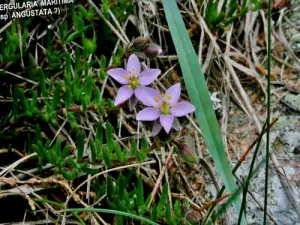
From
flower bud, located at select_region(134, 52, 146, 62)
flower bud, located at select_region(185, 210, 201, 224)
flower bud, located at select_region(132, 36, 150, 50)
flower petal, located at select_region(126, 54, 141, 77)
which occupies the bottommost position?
flower bud, located at select_region(185, 210, 201, 224)

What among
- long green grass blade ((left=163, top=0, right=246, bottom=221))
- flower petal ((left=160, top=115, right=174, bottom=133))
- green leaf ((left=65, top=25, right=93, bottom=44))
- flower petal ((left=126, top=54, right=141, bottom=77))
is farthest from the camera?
green leaf ((left=65, top=25, right=93, bottom=44))

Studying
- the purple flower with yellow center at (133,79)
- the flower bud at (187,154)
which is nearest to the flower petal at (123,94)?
the purple flower with yellow center at (133,79)

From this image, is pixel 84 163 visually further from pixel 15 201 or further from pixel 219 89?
pixel 219 89

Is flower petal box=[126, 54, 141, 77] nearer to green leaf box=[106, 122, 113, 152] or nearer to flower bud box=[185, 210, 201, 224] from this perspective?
green leaf box=[106, 122, 113, 152]

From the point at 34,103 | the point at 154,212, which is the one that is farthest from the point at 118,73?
the point at 154,212

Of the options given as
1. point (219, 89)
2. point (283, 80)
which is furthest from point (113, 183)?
point (283, 80)

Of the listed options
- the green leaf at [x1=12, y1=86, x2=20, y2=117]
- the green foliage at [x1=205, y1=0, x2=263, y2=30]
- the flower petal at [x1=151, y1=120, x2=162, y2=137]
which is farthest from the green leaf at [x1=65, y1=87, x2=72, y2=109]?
the green foliage at [x1=205, y1=0, x2=263, y2=30]

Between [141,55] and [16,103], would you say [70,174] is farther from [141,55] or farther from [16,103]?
[141,55]
